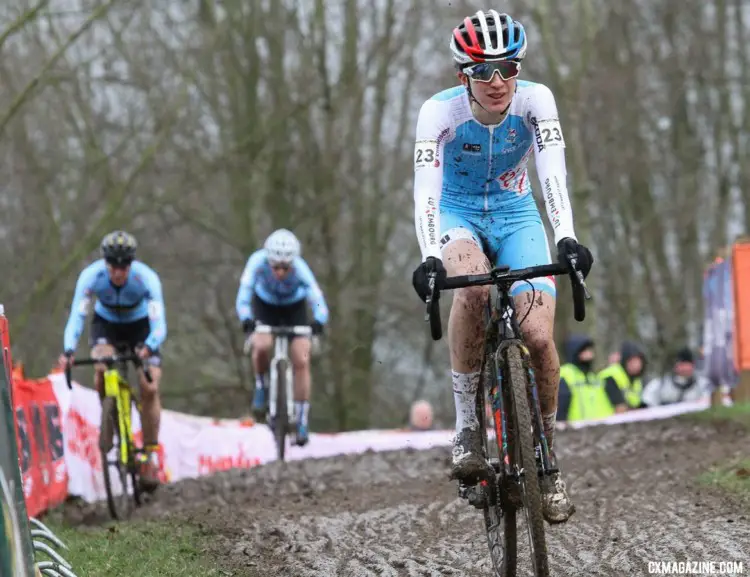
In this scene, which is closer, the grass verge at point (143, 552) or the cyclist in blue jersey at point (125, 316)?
→ the grass verge at point (143, 552)

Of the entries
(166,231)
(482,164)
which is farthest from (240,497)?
(166,231)

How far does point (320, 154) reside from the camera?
2706cm

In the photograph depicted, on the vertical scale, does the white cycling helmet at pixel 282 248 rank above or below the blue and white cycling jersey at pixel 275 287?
above

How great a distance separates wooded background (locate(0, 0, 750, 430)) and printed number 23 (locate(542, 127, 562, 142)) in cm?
1530

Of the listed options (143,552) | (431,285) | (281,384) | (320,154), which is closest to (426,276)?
(431,285)

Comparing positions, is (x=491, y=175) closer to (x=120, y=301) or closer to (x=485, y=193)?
(x=485, y=193)

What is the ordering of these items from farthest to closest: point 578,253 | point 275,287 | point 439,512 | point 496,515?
point 275,287 < point 439,512 < point 496,515 < point 578,253

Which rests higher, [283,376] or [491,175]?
[491,175]

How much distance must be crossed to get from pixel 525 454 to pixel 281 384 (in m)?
7.45

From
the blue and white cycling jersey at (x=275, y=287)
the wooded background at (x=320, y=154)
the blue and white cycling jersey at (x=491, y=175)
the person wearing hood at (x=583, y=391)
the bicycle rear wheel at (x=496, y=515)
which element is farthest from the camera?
the wooded background at (x=320, y=154)

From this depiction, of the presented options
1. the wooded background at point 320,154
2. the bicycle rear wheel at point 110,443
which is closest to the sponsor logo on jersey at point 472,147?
the bicycle rear wheel at point 110,443

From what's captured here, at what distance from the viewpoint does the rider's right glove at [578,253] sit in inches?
209

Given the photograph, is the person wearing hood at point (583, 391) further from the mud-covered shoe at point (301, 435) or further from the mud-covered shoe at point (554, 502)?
the mud-covered shoe at point (554, 502)

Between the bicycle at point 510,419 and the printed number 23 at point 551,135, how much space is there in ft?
2.83
